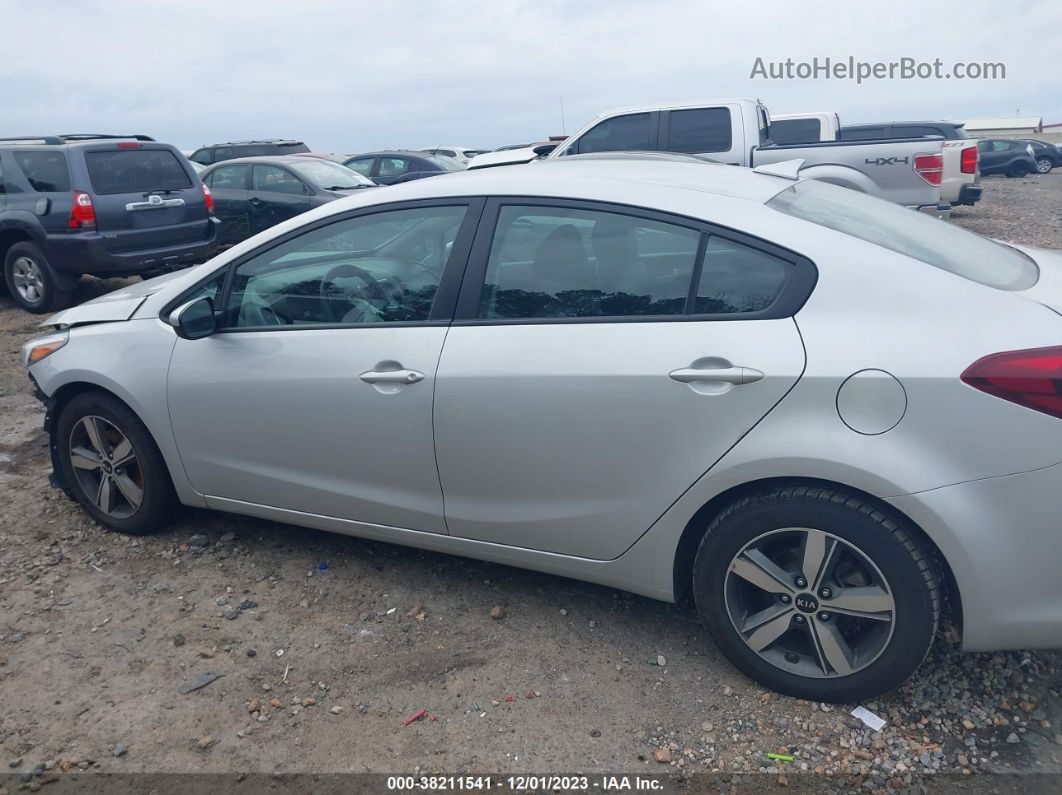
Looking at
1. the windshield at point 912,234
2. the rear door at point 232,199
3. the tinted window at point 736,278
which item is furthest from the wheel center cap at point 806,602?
the rear door at point 232,199

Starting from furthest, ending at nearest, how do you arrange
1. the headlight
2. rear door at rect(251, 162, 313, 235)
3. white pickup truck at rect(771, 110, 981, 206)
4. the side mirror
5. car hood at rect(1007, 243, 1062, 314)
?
1. white pickup truck at rect(771, 110, 981, 206)
2. rear door at rect(251, 162, 313, 235)
3. the headlight
4. the side mirror
5. car hood at rect(1007, 243, 1062, 314)

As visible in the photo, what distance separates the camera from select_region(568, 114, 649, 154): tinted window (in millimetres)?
10430

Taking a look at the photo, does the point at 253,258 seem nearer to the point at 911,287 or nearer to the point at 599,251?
the point at 599,251

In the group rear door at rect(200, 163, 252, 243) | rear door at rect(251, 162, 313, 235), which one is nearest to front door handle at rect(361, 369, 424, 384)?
rear door at rect(251, 162, 313, 235)

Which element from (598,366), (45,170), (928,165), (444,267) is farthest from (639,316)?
(928,165)

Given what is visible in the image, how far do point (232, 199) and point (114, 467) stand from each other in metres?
9.53

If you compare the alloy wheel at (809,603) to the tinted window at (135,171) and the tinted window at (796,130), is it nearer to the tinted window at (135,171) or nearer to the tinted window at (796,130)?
the tinted window at (135,171)

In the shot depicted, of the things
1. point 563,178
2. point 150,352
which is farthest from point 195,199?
point 563,178

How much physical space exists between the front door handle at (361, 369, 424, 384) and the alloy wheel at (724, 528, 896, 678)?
1260 millimetres

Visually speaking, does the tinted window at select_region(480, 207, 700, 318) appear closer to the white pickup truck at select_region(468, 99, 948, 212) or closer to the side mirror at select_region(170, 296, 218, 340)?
the side mirror at select_region(170, 296, 218, 340)

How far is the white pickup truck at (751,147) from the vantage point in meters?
10.2

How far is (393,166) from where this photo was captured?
16672 mm

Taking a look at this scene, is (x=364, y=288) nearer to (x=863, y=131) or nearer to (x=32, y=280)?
(x=32, y=280)

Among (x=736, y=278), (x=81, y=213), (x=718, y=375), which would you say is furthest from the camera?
(x=81, y=213)
